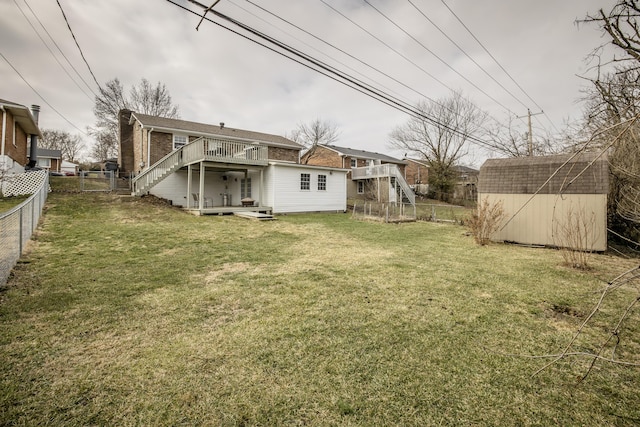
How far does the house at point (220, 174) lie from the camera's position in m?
15.0

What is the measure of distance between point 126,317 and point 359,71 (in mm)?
8642

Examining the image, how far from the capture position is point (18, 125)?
56.6 feet

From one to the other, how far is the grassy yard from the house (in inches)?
366

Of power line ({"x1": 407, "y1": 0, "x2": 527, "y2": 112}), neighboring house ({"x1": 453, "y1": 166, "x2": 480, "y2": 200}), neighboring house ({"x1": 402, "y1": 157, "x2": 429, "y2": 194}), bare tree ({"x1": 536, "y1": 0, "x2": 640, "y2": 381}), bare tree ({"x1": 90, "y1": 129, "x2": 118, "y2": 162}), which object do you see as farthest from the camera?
neighboring house ({"x1": 402, "y1": 157, "x2": 429, "y2": 194})

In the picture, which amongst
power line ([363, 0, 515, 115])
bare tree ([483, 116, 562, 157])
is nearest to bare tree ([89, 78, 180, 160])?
power line ([363, 0, 515, 115])

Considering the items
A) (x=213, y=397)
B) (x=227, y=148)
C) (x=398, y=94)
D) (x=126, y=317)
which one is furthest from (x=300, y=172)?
(x=213, y=397)

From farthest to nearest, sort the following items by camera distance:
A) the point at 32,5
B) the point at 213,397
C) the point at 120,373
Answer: the point at 32,5
the point at 120,373
the point at 213,397

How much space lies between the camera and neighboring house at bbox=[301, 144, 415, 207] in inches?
840

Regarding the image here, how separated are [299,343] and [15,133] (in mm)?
23545

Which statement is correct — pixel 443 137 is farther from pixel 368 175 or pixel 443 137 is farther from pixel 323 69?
pixel 323 69

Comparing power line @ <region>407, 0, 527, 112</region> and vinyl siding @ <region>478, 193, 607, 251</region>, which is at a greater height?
power line @ <region>407, 0, 527, 112</region>

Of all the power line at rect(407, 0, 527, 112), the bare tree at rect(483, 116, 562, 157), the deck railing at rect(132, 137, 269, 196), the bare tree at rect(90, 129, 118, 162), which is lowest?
the deck railing at rect(132, 137, 269, 196)

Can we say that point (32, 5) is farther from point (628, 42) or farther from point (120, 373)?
point (628, 42)

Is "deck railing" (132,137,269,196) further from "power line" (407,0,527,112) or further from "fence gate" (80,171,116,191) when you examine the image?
"power line" (407,0,527,112)
